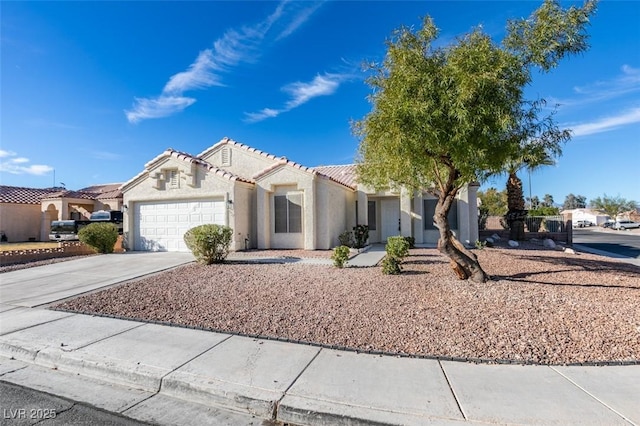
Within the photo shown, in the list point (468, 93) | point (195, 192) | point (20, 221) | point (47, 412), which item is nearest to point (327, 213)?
point (195, 192)

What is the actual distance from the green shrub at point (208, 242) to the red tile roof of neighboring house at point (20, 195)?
69.5 feet

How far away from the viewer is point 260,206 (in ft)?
50.2

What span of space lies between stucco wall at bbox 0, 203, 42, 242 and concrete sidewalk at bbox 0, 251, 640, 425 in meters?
24.2

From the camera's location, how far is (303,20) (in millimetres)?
13461

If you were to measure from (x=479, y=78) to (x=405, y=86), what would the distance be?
1347mm

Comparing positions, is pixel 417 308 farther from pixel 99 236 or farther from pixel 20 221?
pixel 20 221

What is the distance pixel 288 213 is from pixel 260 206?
1352 mm

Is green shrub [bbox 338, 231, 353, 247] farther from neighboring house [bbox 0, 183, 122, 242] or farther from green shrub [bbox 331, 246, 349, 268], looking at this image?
neighboring house [bbox 0, 183, 122, 242]

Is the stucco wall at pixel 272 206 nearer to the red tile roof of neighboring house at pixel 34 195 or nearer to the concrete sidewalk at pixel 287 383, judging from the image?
the concrete sidewalk at pixel 287 383

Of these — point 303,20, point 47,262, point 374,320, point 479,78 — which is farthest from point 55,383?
point 303,20

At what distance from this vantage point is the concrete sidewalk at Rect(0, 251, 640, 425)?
11.0ft

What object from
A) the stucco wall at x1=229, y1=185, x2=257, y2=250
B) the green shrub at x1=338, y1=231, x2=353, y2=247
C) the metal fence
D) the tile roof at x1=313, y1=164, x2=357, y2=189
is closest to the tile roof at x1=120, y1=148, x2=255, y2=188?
the stucco wall at x1=229, y1=185, x2=257, y2=250

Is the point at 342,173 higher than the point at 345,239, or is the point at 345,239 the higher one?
the point at 342,173

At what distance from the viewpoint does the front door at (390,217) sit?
17.5 meters
